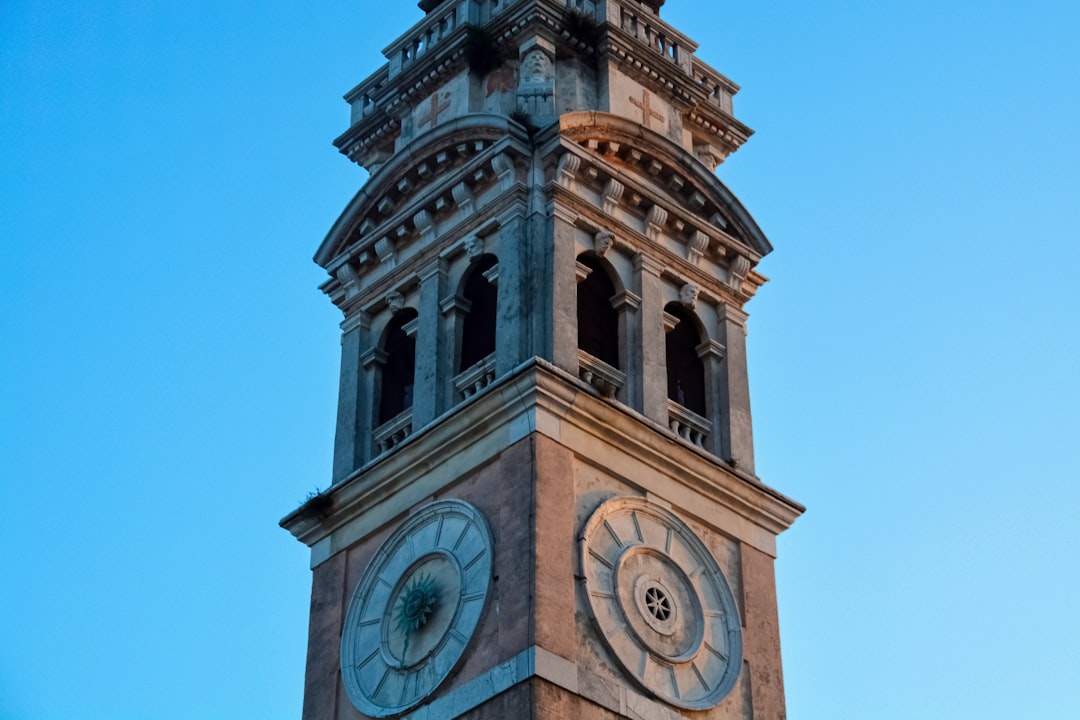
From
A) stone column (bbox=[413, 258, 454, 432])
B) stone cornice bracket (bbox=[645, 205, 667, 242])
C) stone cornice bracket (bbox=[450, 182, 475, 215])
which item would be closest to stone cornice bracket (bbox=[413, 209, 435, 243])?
stone column (bbox=[413, 258, 454, 432])

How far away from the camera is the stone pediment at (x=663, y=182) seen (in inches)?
1296

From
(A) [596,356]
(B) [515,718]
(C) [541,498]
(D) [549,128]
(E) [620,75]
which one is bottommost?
(B) [515,718]

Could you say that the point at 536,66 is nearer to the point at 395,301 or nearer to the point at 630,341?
the point at 395,301

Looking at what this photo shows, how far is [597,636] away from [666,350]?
6.20 metres

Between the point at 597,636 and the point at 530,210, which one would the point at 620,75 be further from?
the point at 597,636

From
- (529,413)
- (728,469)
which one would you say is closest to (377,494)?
(529,413)

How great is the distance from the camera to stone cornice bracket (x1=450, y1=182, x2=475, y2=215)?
33125 millimetres

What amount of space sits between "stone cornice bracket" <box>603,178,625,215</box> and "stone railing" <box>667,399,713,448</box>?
3.15 m

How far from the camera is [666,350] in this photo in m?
33.4

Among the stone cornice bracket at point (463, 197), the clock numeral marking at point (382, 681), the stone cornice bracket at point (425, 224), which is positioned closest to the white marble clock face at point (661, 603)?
the clock numeral marking at point (382, 681)

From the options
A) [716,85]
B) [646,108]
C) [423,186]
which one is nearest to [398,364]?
[423,186]

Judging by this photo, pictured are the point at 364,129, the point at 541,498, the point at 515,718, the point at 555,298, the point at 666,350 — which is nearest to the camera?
the point at 515,718

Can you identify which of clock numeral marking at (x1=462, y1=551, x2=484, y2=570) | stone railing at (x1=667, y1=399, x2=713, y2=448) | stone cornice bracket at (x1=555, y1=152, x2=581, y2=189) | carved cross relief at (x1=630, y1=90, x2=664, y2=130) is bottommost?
clock numeral marking at (x1=462, y1=551, x2=484, y2=570)

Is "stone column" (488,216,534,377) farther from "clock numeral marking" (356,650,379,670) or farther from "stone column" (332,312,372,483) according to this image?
"clock numeral marking" (356,650,379,670)
